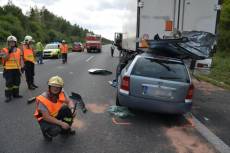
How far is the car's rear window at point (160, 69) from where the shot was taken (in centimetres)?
654

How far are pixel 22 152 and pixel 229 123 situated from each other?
15.3ft

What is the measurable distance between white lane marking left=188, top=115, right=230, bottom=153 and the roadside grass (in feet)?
16.6

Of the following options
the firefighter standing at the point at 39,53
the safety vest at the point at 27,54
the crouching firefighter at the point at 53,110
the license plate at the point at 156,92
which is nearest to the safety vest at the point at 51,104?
the crouching firefighter at the point at 53,110

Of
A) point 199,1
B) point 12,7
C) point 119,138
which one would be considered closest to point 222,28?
point 199,1

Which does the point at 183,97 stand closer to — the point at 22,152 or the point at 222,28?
the point at 22,152

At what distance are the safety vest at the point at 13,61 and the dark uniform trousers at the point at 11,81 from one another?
117mm

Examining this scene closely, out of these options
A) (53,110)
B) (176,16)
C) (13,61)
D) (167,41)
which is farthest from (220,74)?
(53,110)

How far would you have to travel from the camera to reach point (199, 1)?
30.8 ft

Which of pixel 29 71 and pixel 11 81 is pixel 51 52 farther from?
pixel 11 81

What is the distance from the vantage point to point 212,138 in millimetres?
5793

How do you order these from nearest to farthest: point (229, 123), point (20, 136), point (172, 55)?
point (20, 136)
point (229, 123)
point (172, 55)

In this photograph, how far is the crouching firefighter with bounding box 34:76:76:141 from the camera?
4.93 meters

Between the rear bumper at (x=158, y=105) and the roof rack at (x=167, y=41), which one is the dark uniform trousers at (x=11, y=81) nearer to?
the rear bumper at (x=158, y=105)

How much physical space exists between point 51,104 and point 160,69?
8.79ft
